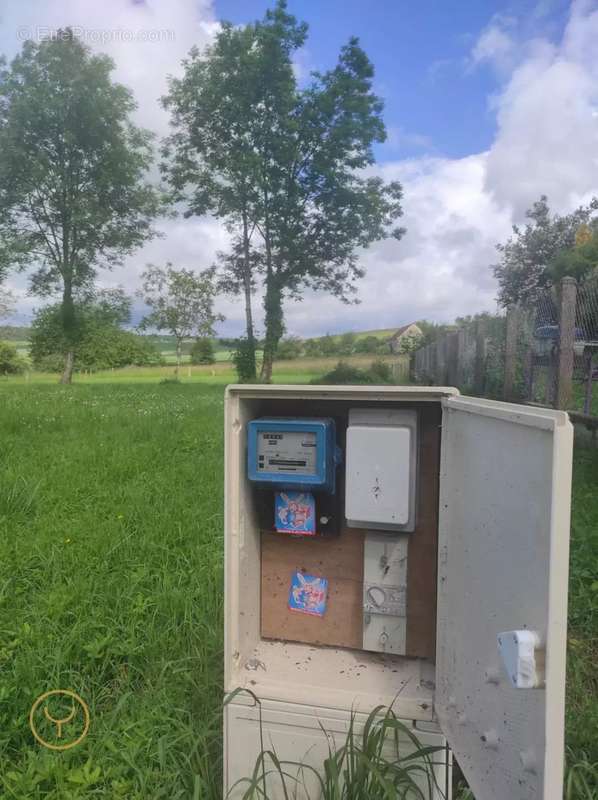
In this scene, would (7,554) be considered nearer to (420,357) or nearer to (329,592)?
(329,592)

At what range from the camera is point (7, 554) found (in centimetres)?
236

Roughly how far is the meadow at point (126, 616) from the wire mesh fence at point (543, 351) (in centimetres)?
65

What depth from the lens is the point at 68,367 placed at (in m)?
9.08

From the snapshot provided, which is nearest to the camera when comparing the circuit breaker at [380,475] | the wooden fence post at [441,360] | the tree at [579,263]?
the circuit breaker at [380,475]

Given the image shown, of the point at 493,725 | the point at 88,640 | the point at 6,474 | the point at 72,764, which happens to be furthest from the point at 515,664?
the point at 6,474

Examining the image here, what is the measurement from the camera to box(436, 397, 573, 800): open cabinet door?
659 millimetres

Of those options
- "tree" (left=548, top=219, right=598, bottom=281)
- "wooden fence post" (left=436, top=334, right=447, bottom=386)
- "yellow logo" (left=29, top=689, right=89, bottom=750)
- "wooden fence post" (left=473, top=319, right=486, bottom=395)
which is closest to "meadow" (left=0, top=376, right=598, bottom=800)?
"yellow logo" (left=29, top=689, right=89, bottom=750)

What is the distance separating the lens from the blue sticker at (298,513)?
143cm

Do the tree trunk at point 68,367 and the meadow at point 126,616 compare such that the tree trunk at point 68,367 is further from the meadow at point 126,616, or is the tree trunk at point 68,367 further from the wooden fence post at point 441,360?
the wooden fence post at point 441,360

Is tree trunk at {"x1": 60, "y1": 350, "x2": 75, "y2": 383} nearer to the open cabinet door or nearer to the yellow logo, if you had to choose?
the yellow logo

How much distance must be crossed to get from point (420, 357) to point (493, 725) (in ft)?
35.0

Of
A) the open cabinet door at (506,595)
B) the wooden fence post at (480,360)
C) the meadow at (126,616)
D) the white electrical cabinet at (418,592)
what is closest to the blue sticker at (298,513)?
the white electrical cabinet at (418,592)

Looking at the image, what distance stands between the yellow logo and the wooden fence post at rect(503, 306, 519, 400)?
15.8ft

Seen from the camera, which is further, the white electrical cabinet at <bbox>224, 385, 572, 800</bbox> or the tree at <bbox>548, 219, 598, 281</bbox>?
the tree at <bbox>548, 219, 598, 281</bbox>
